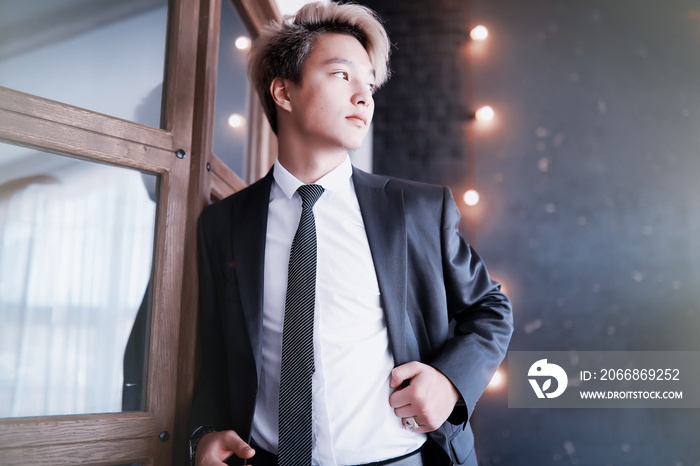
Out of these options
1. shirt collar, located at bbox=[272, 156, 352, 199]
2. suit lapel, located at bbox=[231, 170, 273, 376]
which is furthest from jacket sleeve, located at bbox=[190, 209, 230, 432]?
shirt collar, located at bbox=[272, 156, 352, 199]

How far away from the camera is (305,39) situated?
1.53m

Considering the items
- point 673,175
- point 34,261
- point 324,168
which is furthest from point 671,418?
point 34,261

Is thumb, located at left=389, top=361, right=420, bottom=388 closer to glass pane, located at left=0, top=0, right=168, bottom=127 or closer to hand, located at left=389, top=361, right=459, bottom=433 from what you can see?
hand, located at left=389, top=361, right=459, bottom=433

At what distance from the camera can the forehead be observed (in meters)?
1.45

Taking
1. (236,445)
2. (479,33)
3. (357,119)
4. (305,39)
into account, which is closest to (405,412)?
(236,445)

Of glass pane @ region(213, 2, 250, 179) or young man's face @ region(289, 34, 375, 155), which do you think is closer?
young man's face @ region(289, 34, 375, 155)

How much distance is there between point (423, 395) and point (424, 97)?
6.19 feet

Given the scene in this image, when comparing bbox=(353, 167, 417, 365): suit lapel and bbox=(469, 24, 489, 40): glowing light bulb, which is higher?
bbox=(469, 24, 489, 40): glowing light bulb

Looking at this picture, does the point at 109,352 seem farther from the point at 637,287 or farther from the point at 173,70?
the point at 637,287

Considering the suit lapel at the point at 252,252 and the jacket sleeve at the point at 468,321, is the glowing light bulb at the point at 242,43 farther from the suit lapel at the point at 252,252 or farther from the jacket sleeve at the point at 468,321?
the jacket sleeve at the point at 468,321

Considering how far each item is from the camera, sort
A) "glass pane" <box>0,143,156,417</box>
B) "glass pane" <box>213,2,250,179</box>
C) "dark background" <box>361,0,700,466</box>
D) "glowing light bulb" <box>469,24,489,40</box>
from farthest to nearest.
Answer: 1. "glowing light bulb" <box>469,24,489,40</box>
2. "dark background" <box>361,0,700,466</box>
3. "glass pane" <box>213,2,250,179</box>
4. "glass pane" <box>0,143,156,417</box>

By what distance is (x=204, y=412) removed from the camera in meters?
1.32

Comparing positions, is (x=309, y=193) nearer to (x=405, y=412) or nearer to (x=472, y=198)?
(x=405, y=412)

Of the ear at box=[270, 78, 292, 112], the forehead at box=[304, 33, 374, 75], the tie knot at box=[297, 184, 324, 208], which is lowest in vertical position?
the tie knot at box=[297, 184, 324, 208]
